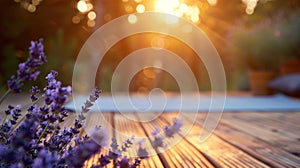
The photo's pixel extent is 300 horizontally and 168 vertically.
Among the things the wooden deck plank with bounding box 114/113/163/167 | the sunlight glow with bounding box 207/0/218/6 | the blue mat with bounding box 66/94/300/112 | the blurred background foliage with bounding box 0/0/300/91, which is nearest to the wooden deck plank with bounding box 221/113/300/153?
the wooden deck plank with bounding box 114/113/163/167

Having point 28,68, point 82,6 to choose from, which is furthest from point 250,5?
point 28,68

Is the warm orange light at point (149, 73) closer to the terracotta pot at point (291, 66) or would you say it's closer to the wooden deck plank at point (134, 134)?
the terracotta pot at point (291, 66)

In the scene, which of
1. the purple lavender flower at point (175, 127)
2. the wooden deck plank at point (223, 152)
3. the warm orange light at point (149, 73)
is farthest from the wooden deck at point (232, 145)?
the warm orange light at point (149, 73)

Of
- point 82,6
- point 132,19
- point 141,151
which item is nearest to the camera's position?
point 141,151

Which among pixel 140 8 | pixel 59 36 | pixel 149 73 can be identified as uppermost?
pixel 140 8

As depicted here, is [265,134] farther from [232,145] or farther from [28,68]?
[28,68]

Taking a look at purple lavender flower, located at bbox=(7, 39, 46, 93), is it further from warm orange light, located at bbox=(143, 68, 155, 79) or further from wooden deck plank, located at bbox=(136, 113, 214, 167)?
warm orange light, located at bbox=(143, 68, 155, 79)
